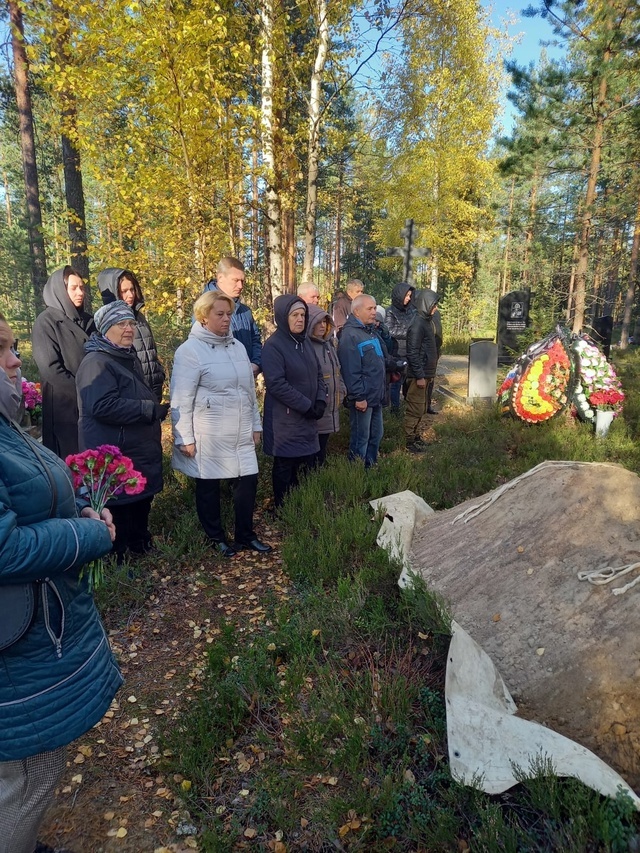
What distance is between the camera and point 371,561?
12.0ft

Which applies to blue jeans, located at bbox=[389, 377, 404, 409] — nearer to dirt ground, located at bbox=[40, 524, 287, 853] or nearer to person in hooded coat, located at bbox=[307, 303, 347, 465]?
person in hooded coat, located at bbox=[307, 303, 347, 465]

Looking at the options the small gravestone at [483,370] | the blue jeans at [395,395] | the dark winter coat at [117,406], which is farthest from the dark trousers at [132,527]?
the small gravestone at [483,370]

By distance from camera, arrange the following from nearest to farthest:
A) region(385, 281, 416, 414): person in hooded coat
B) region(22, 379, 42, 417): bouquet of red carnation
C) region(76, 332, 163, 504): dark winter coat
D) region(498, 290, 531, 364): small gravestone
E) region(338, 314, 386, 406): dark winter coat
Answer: region(76, 332, 163, 504): dark winter coat < region(338, 314, 386, 406): dark winter coat < region(22, 379, 42, 417): bouquet of red carnation < region(385, 281, 416, 414): person in hooded coat < region(498, 290, 531, 364): small gravestone

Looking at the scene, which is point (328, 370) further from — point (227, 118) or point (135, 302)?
point (227, 118)

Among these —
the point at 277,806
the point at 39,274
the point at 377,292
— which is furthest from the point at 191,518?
the point at 377,292

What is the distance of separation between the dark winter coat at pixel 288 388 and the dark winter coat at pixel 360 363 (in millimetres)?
783

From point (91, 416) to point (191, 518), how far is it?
133 centimetres

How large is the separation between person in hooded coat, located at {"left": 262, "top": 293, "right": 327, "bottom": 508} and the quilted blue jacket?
111 inches

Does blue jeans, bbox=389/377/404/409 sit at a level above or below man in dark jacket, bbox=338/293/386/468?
below

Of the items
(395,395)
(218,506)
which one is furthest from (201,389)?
(395,395)

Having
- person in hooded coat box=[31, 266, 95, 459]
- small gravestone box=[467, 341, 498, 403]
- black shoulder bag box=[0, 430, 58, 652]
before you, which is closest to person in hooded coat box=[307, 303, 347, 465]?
person in hooded coat box=[31, 266, 95, 459]

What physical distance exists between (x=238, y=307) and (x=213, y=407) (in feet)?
5.27

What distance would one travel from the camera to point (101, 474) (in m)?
2.22

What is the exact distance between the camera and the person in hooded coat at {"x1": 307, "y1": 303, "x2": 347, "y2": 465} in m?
5.03
